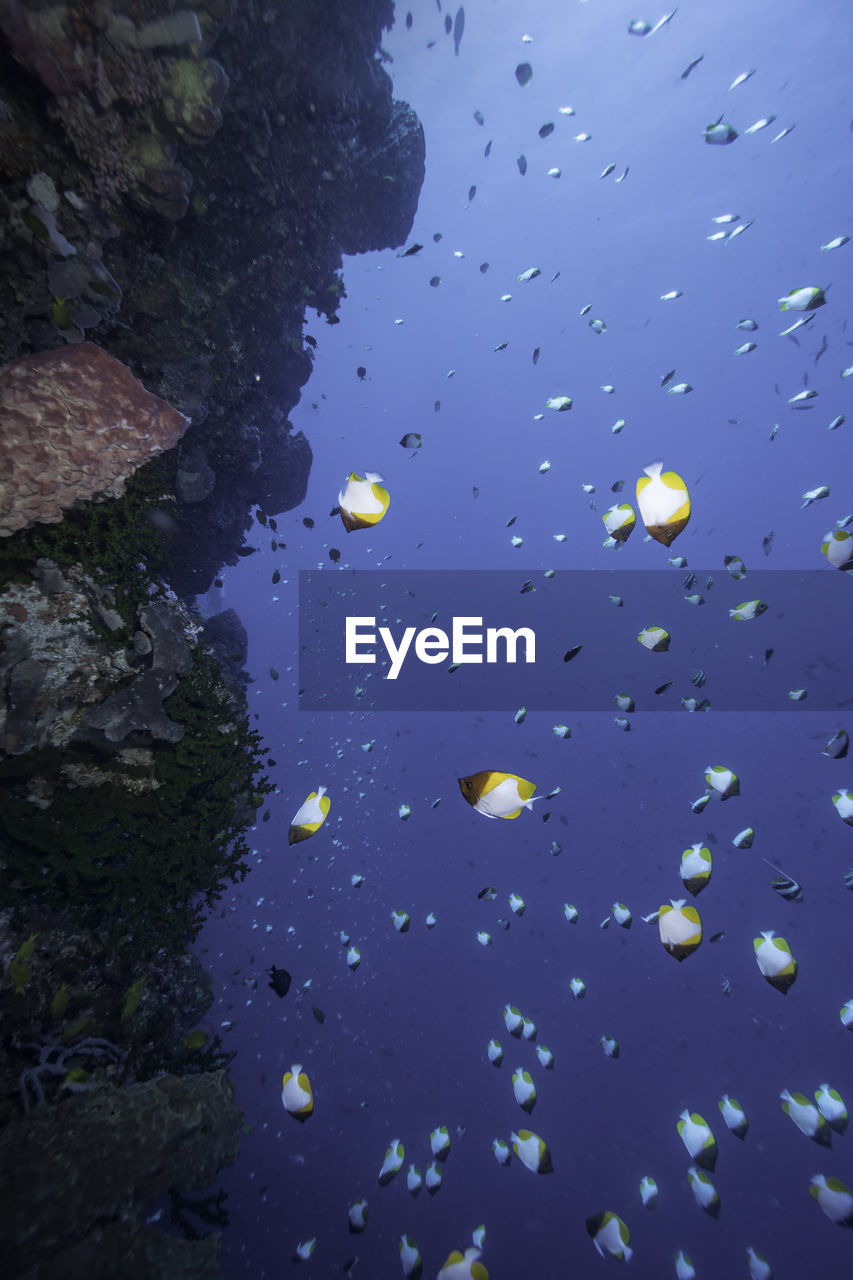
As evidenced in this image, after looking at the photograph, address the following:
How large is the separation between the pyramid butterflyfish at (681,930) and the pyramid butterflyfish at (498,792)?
84.8 inches

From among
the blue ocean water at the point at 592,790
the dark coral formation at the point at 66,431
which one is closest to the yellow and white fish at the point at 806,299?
the blue ocean water at the point at 592,790

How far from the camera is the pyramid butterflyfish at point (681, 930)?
4160mm

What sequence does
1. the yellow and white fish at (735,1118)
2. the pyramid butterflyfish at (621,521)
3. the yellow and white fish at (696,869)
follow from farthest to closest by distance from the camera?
the yellow and white fish at (735,1118) < the pyramid butterflyfish at (621,521) < the yellow and white fish at (696,869)

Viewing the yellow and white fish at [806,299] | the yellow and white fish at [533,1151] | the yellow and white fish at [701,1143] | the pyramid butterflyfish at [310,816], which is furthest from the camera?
the yellow and white fish at [806,299]

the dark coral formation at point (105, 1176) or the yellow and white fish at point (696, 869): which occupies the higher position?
the yellow and white fish at point (696, 869)

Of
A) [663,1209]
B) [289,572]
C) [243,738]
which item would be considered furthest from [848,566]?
[289,572]

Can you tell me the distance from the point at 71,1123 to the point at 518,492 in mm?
63304

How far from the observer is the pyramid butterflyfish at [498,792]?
316 cm

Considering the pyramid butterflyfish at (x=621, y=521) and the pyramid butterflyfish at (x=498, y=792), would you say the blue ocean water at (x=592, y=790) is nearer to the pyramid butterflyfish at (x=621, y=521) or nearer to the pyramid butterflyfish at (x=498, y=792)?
the pyramid butterflyfish at (x=621, y=521)

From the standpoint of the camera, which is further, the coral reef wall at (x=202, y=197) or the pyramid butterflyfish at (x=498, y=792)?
the coral reef wall at (x=202, y=197)

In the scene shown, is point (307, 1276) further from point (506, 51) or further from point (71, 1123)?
point (506, 51)

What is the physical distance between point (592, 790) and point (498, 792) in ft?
120

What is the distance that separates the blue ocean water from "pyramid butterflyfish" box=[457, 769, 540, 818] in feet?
29.9

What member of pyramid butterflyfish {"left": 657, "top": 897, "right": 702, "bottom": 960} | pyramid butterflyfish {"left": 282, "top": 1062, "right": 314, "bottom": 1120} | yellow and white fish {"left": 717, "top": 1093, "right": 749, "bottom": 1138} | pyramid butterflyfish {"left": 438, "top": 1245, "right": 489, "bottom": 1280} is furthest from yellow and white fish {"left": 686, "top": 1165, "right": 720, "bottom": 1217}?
pyramid butterflyfish {"left": 282, "top": 1062, "right": 314, "bottom": 1120}
